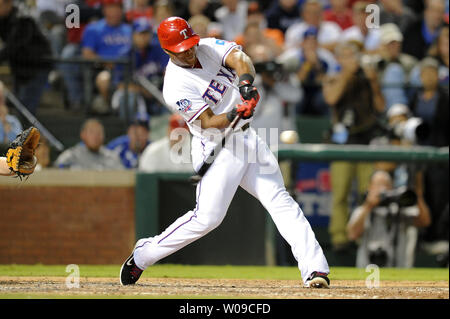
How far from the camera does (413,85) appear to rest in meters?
10.1

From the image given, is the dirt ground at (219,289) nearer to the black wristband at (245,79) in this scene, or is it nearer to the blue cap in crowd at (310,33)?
the black wristband at (245,79)

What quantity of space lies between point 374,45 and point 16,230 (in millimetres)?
5101

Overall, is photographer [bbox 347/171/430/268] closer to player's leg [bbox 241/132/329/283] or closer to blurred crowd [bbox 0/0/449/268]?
blurred crowd [bbox 0/0/449/268]

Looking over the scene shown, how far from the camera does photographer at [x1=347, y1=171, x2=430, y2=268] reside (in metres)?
8.90

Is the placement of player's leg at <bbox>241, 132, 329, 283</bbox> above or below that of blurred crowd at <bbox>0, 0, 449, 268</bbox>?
below

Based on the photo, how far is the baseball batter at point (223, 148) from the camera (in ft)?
18.8

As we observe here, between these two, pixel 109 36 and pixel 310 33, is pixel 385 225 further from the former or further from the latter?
pixel 109 36

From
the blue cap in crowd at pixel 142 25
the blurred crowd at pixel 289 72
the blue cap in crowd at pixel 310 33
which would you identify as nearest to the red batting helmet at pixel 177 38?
the blurred crowd at pixel 289 72

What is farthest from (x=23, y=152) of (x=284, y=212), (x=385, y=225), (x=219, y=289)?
(x=385, y=225)

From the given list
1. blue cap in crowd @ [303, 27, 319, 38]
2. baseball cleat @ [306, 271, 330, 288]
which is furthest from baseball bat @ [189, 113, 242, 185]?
blue cap in crowd @ [303, 27, 319, 38]

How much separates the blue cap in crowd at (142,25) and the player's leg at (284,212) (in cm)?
450

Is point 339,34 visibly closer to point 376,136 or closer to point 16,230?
point 376,136

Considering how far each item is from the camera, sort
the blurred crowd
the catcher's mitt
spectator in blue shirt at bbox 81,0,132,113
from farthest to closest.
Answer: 1. spectator in blue shirt at bbox 81,0,132,113
2. the blurred crowd
3. the catcher's mitt

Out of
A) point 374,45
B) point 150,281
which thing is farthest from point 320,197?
point 150,281
